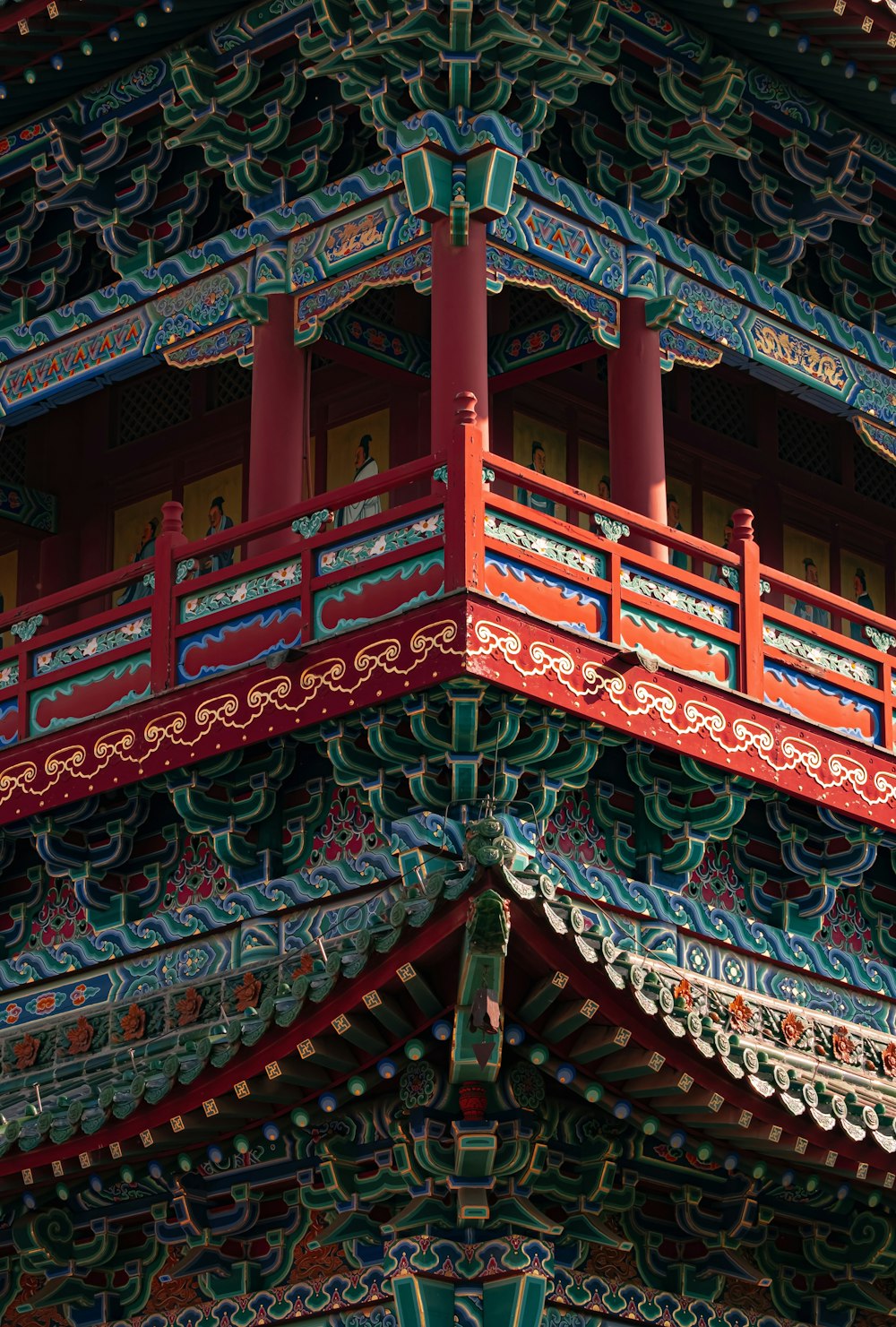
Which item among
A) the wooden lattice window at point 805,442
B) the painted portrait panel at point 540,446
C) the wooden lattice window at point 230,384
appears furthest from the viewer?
the wooden lattice window at point 805,442

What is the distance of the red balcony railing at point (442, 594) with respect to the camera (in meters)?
17.4

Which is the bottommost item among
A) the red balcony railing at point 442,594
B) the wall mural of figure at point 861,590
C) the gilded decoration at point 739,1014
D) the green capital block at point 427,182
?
the gilded decoration at point 739,1014

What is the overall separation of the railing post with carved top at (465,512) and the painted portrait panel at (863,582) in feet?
19.5

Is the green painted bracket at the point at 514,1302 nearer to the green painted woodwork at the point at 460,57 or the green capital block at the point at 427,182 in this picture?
the green capital block at the point at 427,182

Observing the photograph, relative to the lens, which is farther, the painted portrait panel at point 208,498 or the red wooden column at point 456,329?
the painted portrait panel at point 208,498

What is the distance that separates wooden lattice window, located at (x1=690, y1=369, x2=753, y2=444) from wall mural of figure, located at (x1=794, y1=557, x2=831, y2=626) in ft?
3.20

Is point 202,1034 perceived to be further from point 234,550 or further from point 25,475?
point 25,475

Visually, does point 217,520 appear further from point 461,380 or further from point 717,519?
point 461,380

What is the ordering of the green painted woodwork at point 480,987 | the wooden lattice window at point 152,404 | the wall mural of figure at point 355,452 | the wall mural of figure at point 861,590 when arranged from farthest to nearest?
the wall mural of figure at point 861,590 < the wooden lattice window at point 152,404 < the wall mural of figure at point 355,452 < the green painted woodwork at point 480,987

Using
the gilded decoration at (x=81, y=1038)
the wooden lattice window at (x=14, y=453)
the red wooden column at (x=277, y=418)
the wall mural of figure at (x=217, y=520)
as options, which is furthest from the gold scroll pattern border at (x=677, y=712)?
the wooden lattice window at (x=14, y=453)

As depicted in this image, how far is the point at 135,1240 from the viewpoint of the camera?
57.7ft

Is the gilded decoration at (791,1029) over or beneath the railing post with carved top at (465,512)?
beneath

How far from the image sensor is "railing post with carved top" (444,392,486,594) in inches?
671

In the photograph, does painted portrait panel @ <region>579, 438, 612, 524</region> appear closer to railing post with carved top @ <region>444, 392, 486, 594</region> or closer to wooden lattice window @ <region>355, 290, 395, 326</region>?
wooden lattice window @ <region>355, 290, 395, 326</region>
